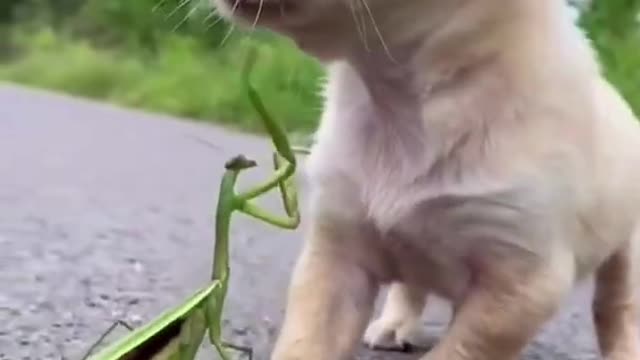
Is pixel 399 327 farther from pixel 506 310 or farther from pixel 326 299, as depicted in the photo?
pixel 506 310

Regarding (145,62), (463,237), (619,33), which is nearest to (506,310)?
(463,237)

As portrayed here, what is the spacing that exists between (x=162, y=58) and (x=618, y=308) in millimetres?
9622

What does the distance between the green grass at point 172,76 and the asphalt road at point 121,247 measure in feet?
1.68

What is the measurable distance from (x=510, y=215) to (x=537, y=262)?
7 centimetres

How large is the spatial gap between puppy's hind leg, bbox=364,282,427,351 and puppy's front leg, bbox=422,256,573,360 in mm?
641

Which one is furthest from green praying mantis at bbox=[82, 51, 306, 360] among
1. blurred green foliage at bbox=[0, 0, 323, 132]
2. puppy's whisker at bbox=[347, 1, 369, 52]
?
blurred green foliage at bbox=[0, 0, 323, 132]

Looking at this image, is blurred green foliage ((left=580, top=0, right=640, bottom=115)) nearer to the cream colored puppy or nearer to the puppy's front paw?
the puppy's front paw

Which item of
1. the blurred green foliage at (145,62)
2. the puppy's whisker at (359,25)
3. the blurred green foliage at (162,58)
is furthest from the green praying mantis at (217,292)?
the blurred green foliage at (145,62)

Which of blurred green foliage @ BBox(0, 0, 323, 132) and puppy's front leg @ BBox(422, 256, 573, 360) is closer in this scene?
puppy's front leg @ BBox(422, 256, 573, 360)

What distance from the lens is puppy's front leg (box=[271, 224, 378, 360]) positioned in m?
2.15

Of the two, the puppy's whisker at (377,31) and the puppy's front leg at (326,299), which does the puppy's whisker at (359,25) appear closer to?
the puppy's whisker at (377,31)

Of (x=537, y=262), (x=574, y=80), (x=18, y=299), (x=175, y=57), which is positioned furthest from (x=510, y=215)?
(x=175, y=57)

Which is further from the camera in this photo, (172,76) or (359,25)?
(172,76)

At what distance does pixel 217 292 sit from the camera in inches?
71.6
